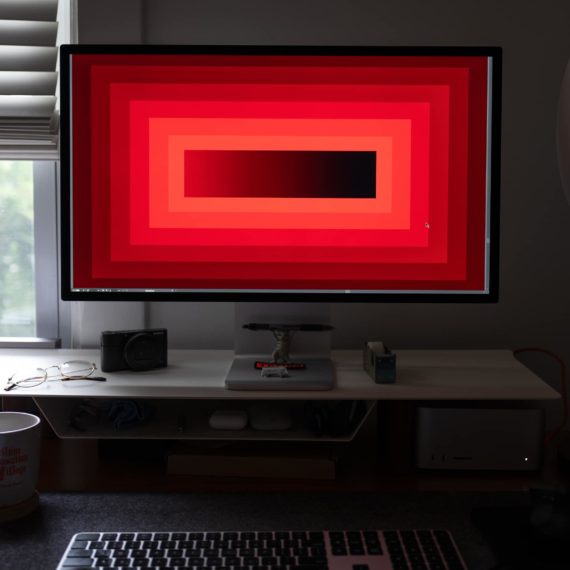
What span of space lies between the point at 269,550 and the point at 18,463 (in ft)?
1.20

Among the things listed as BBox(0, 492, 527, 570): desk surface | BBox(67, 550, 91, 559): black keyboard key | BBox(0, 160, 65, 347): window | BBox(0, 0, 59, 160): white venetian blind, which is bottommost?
BBox(0, 492, 527, 570): desk surface

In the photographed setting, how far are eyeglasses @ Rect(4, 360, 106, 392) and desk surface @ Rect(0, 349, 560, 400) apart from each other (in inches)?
0.7

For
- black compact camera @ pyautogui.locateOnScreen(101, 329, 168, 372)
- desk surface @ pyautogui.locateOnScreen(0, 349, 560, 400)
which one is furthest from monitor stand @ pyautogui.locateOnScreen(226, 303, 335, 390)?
black compact camera @ pyautogui.locateOnScreen(101, 329, 168, 372)

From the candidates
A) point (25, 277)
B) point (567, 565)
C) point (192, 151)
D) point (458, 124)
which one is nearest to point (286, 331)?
point (192, 151)

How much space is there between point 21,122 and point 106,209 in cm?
36

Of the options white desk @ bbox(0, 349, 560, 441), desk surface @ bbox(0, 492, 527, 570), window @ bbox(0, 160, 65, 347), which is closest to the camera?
desk surface @ bbox(0, 492, 527, 570)

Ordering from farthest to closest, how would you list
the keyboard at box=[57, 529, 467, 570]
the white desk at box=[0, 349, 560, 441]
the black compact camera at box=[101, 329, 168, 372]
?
the black compact camera at box=[101, 329, 168, 372] → the white desk at box=[0, 349, 560, 441] → the keyboard at box=[57, 529, 467, 570]

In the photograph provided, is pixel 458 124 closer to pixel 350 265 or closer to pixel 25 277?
pixel 350 265

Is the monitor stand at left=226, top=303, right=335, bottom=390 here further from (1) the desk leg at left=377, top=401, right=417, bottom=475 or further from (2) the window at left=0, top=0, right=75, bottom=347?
(2) the window at left=0, top=0, right=75, bottom=347

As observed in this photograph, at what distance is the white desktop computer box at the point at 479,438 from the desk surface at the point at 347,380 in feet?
0.12

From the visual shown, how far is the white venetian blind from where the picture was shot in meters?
1.43

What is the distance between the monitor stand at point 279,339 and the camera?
121cm

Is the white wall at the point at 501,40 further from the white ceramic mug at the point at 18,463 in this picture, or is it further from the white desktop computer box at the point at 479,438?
the white ceramic mug at the point at 18,463

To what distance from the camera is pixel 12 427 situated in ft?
3.51
